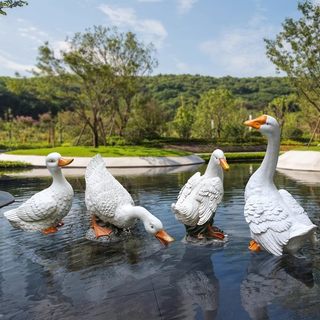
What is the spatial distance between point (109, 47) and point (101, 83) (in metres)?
2.88

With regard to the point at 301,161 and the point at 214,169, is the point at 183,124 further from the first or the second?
the point at 214,169

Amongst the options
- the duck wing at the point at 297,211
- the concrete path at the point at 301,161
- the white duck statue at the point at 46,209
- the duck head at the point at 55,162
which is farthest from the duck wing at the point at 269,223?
the concrete path at the point at 301,161

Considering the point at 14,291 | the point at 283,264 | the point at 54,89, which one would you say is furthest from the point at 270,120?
the point at 54,89

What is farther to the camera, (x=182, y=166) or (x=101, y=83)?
Result: (x=101, y=83)

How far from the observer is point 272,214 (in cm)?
534

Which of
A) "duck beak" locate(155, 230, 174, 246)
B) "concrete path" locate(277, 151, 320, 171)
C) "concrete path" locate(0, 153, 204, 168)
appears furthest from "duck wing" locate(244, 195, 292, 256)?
"concrete path" locate(0, 153, 204, 168)

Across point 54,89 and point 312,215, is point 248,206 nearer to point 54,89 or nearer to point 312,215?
point 312,215

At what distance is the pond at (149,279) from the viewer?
4.27 meters

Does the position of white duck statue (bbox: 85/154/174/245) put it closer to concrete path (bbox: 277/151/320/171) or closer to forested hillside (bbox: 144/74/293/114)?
concrete path (bbox: 277/151/320/171)

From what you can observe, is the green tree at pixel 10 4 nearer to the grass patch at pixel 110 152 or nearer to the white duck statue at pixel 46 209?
the white duck statue at pixel 46 209

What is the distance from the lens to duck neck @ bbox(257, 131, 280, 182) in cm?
589

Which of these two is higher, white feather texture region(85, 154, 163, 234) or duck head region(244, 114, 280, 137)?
duck head region(244, 114, 280, 137)

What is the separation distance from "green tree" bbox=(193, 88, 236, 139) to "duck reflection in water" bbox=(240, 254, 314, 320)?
4121cm

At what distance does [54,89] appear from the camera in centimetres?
3047
